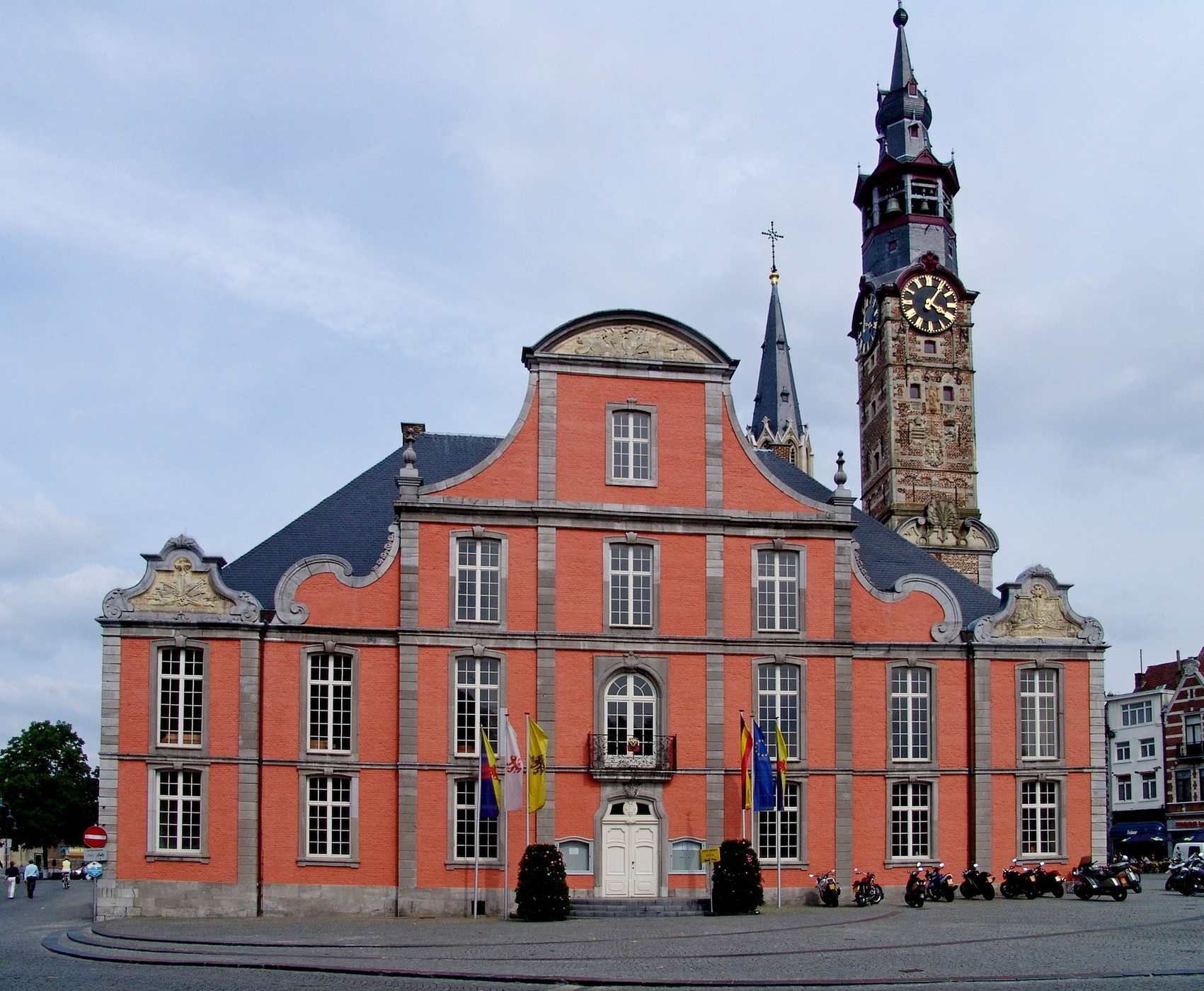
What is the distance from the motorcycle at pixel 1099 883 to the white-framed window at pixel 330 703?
55.6ft

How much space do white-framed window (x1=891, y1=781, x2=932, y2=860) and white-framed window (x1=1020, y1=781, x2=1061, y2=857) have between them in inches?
92.0

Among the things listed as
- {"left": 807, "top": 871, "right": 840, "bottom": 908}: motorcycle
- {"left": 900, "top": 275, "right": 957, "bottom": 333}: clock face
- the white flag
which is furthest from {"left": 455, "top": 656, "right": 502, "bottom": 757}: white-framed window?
{"left": 900, "top": 275, "right": 957, "bottom": 333}: clock face

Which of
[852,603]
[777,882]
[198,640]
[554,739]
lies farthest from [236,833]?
[852,603]

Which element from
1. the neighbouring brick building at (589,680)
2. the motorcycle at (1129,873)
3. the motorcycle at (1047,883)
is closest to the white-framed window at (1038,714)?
the neighbouring brick building at (589,680)

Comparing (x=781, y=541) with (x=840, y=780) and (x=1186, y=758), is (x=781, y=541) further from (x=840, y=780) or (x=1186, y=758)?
(x=1186, y=758)

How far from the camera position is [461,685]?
3484 cm

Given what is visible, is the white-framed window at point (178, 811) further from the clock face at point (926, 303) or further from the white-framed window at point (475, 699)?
the clock face at point (926, 303)

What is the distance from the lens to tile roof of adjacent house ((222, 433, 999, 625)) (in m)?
36.6

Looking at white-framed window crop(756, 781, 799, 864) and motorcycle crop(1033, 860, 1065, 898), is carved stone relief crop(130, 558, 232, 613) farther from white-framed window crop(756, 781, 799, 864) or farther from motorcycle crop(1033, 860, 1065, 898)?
motorcycle crop(1033, 860, 1065, 898)

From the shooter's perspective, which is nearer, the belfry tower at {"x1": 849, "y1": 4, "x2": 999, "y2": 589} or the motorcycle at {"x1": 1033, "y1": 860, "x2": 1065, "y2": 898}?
the motorcycle at {"x1": 1033, "y1": 860, "x2": 1065, "y2": 898}

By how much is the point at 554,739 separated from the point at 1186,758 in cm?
4403

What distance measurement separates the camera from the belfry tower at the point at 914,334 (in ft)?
208

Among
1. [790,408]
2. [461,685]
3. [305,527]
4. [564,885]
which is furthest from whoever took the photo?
[790,408]

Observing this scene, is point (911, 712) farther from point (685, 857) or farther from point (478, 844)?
→ point (478, 844)
